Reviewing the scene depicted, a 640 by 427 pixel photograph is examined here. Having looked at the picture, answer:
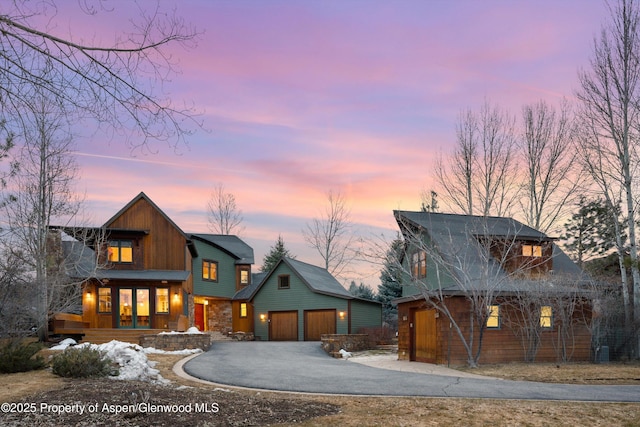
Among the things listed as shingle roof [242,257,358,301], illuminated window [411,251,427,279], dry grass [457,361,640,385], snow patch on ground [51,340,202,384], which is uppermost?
illuminated window [411,251,427,279]

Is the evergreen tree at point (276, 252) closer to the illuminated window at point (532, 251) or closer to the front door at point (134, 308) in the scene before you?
the front door at point (134, 308)

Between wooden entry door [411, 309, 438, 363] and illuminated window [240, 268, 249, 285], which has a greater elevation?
illuminated window [240, 268, 249, 285]

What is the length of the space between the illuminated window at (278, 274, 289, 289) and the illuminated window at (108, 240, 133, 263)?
30.3 feet

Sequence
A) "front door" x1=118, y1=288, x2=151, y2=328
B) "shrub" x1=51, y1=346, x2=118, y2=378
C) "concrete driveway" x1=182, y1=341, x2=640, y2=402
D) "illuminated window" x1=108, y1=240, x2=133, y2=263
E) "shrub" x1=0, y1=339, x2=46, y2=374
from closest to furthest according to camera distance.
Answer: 1. "concrete driveway" x1=182, y1=341, x2=640, y2=402
2. "shrub" x1=51, y1=346, x2=118, y2=378
3. "shrub" x1=0, y1=339, x2=46, y2=374
4. "front door" x1=118, y1=288, x2=151, y2=328
5. "illuminated window" x1=108, y1=240, x2=133, y2=263

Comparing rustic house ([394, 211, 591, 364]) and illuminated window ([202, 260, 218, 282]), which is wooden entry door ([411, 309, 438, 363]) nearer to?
rustic house ([394, 211, 591, 364])

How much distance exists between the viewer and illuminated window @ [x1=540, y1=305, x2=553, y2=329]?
20.4m

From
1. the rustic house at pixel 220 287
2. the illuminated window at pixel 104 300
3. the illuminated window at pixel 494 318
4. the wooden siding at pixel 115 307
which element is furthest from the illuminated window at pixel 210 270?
the illuminated window at pixel 494 318

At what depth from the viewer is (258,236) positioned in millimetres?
56719

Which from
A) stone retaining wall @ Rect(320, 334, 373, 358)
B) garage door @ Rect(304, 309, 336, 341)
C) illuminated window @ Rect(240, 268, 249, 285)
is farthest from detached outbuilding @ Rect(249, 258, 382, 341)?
illuminated window @ Rect(240, 268, 249, 285)

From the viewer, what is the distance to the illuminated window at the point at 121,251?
29.6m

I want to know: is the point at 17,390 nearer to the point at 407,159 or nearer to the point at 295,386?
the point at 295,386

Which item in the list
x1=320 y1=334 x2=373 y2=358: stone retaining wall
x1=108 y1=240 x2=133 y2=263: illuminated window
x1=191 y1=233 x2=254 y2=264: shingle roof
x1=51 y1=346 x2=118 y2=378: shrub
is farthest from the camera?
x1=191 y1=233 x2=254 y2=264: shingle roof

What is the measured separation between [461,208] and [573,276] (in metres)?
10.1

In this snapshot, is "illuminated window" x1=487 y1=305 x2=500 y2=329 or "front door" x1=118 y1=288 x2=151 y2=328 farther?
"front door" x1=118 y1=288 x2=151 y2=328
